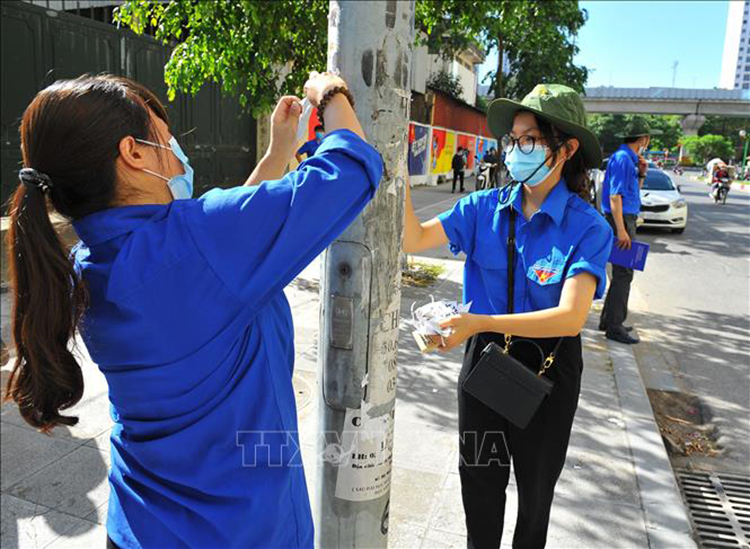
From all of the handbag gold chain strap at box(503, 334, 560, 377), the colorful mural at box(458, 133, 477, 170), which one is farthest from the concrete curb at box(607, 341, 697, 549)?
the colorful mural at box(458, 133, 477, 170)

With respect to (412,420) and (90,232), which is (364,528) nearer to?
(90,232)

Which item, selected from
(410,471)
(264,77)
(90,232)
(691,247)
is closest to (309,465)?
(410,471)

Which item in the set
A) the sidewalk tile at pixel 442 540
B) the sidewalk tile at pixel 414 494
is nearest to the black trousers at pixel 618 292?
the sidewalk tile at pixel 414 494

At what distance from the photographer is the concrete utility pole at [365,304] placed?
172cm

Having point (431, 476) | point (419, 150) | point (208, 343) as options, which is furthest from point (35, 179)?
point (419, 150)

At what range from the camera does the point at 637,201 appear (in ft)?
20.5

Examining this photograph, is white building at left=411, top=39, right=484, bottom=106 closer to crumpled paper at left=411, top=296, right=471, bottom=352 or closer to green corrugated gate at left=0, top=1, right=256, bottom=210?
green corrugated gate at left=0, top=1, right=256, bottom=210

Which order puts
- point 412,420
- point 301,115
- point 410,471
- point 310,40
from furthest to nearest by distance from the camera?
point 310,40, point 412,420, point 410,471, point 301,115

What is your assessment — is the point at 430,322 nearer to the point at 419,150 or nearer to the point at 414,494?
the point at 414,494

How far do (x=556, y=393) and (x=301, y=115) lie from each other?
1.34m

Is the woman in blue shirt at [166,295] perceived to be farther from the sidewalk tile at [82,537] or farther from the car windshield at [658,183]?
the car windshield at [658,183]

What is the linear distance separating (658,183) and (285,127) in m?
15.4

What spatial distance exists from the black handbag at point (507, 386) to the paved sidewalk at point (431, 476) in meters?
0.92

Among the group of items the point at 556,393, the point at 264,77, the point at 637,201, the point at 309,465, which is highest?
the point at 264,77
